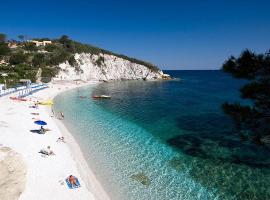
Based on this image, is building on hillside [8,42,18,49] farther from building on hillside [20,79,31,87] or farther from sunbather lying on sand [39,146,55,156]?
sunbather lying on sand [39,146,55,156]

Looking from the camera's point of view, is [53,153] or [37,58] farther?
[37,58]

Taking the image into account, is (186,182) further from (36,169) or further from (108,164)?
(36,169)

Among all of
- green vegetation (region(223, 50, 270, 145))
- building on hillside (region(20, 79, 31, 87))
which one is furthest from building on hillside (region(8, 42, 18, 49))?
green vegetation (region(223, 50, 270, 145))

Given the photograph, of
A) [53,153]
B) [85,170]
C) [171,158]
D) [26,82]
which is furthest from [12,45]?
[171,158]

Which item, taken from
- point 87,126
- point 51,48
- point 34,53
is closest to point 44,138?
point 87,126

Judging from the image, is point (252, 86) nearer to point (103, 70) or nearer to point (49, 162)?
point (49, 162)
